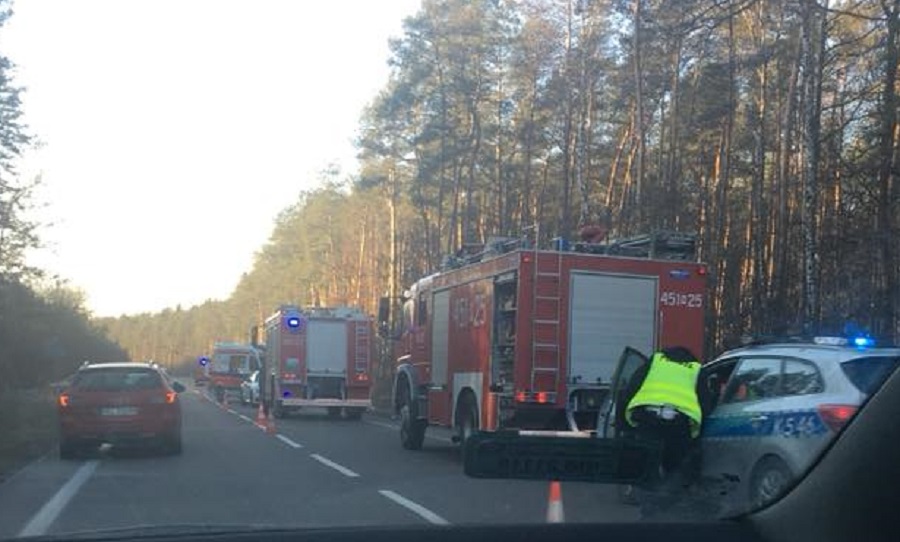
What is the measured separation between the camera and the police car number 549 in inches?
631

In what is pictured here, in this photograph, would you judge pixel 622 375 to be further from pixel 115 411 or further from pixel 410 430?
pixel 115 411

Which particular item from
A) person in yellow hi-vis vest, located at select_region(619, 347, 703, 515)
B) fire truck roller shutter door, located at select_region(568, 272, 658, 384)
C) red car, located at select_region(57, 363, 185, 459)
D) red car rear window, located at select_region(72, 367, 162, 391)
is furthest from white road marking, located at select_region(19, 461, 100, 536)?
fire truck roller shutter door, located at select_region(568, 272, 658, 384)

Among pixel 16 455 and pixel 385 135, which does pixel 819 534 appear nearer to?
pixel 16 455

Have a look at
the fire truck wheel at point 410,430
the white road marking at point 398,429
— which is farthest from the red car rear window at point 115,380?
the white road marking at point 398,429

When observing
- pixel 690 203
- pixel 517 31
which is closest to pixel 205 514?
pixel 690 203

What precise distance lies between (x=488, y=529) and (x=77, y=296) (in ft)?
284

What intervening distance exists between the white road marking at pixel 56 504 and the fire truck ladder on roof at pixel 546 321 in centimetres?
593

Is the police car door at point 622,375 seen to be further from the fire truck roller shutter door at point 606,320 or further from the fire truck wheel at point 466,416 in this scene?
the fire truck wheel at point 466,416

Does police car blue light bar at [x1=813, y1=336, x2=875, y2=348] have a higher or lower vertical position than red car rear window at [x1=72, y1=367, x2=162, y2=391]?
higher

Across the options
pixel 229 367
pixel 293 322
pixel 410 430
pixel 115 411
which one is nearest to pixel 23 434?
pixel 115 411

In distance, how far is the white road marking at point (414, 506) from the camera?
10328mm

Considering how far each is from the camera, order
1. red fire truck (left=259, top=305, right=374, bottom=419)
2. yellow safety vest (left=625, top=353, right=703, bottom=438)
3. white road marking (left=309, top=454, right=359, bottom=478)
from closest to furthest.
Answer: yellow safety vest (left=625, top=353, right=703, bottom=438)
white road marking (left=309, top=454, right=359, bottom=478)
red fire truck (left=259, top=305, right=374, bottom=419)

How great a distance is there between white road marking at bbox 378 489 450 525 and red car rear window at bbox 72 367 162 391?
6.74 m

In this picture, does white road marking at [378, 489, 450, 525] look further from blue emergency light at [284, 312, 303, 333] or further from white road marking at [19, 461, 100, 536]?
blue emergency light at [284, 312, 303, 333]
